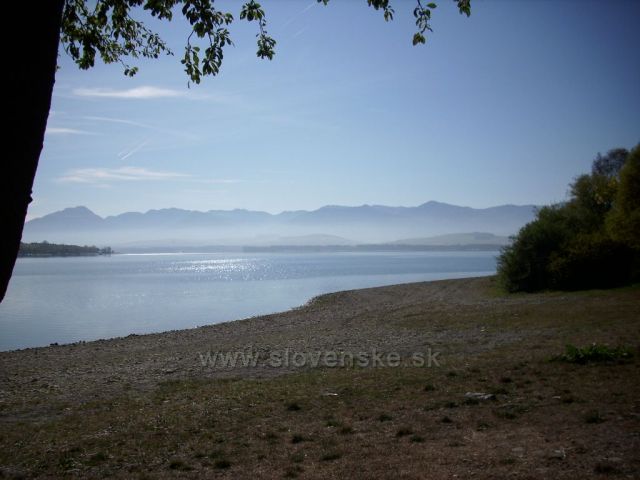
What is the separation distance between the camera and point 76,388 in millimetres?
12273

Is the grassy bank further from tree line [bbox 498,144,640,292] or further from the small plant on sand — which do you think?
tree line [bbox 498,144,640,292]

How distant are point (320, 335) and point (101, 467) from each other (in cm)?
1364

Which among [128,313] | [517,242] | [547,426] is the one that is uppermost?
[517,242]

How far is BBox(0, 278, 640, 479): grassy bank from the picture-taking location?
5.96 m

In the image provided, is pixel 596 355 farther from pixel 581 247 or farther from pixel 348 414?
pixel 581 247

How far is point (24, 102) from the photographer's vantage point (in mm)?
2918

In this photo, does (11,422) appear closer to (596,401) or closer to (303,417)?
(303,417)

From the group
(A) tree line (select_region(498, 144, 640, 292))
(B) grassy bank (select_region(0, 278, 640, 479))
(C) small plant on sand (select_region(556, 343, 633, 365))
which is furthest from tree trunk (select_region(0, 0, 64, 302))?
(A) tree line (select_region(498, 144, 640, 292))

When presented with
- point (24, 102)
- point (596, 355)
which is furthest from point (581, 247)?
point (24, 102)

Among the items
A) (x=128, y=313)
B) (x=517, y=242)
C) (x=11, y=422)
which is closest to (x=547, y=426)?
(x=11, y=422)

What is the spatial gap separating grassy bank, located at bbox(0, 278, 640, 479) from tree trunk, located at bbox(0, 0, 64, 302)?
4.12m

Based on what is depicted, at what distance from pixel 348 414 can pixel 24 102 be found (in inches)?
260

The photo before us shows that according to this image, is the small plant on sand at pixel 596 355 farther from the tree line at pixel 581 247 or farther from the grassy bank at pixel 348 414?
the tree line at pixel 581 247

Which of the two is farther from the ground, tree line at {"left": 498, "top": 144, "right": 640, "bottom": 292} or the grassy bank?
tree line at {"left": 498, "top": 144, "right": 640, "bottom": 292}
